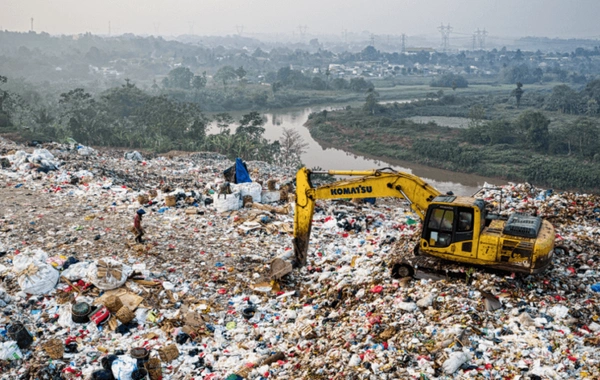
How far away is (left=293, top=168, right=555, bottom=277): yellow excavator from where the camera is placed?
5.33 meters

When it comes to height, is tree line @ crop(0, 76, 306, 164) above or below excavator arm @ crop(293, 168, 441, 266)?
below

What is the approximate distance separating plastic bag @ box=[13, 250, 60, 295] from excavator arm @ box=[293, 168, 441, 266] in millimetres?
3228

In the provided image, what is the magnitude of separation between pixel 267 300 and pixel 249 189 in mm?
3844

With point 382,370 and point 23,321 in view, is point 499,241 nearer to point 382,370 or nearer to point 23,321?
point 382,370

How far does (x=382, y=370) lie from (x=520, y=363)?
1.17 m

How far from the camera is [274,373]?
4.91 metres

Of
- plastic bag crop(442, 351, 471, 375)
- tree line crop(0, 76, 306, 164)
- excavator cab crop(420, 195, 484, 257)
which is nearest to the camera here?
plastic bag crop(442, 351, 471, 375)

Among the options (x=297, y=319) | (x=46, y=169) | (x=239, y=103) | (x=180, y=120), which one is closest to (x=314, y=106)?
(x=239, y=103)

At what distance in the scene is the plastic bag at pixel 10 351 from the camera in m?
5.10

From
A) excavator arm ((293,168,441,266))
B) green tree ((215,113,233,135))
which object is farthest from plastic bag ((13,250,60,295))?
green tree ((215,113,233,135))

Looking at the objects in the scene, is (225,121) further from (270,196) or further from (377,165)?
(270,196)

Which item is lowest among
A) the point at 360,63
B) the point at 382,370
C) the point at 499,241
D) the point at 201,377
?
the point at 201,377

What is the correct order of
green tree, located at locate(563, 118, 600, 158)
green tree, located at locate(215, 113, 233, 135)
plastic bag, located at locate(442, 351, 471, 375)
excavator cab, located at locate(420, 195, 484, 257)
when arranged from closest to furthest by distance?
plastic bag, located at locate(442, 351, 471, 375) < excavator cab, located at locate(420, 195, 484, 257) < green tree, located at locate(563, 118, 600, 158) < green tree, located at locate(215, 113, 233, 135)

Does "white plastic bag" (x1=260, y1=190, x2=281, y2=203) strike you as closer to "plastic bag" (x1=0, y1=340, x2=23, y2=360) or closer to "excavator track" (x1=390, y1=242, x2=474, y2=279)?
"excavator track" (x1=390, y1=242, x2=474, y2=279)
